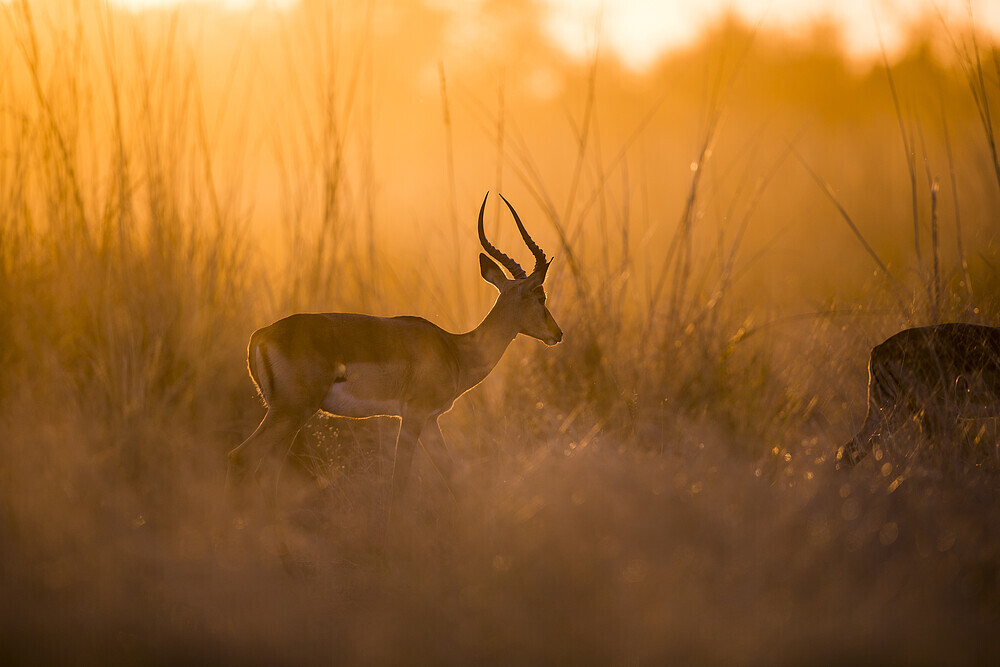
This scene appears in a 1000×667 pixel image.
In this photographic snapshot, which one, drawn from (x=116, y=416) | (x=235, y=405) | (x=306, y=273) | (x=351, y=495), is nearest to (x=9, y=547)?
(x=116, y=416)

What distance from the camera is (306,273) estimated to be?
5.16m

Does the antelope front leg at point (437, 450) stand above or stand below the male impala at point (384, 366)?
below

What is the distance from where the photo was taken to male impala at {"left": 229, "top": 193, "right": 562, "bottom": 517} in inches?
162

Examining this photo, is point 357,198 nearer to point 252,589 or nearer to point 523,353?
point 523,353

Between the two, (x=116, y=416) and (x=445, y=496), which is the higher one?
(x=116, y=416)

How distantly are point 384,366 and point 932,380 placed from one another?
7.64 feet

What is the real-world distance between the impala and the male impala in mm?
1425

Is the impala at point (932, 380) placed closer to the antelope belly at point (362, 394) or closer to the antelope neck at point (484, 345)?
the antelope neck at point (484, 345)

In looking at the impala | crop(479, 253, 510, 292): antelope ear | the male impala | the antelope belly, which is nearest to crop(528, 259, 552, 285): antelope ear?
the male impala

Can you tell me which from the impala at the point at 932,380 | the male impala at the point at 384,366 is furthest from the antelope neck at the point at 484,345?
the impala at the point at 932,380

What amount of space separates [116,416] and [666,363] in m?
2.31

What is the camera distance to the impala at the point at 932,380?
4.30 m

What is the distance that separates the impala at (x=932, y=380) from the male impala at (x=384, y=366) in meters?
1.42

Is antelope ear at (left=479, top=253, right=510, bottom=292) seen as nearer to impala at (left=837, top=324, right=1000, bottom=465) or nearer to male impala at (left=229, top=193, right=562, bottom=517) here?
male impala at (left=229, top=193, right=562, bottom=517)
